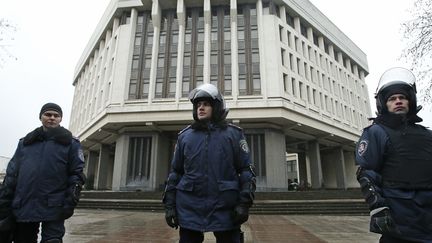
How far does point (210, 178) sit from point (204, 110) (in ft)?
2.06

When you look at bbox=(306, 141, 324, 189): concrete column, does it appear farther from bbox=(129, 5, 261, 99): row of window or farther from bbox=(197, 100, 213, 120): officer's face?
bbox=(197, 100, 213, 120): officer's face

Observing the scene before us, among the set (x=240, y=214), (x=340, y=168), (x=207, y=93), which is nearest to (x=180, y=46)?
(x=340, y=168)

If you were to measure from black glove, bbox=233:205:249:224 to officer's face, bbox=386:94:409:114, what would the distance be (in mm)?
1486

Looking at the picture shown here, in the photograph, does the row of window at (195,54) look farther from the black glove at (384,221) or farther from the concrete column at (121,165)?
the black glove at (384,221)

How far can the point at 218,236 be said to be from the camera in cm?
236

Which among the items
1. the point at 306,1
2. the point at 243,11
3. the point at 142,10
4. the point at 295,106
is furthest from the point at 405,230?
the point at 306,1

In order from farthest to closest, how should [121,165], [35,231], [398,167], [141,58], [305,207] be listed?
[141,58], [121,165], [305,207], [35,231], [398,167]

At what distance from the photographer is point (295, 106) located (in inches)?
896

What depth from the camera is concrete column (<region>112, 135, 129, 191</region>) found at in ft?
75.9

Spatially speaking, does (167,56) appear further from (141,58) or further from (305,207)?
(305,207)

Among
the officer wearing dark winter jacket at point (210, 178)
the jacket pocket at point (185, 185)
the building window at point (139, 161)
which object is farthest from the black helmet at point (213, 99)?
the building window at point (139, 161)

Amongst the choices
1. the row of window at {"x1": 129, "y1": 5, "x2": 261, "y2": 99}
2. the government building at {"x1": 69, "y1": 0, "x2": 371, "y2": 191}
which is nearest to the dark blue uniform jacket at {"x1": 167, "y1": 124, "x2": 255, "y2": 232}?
the government building at {"x1": 69, "y1": 0, "x2": 371, "y2": 191}

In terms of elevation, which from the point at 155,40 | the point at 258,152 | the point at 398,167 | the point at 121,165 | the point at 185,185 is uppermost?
the point at 155,40

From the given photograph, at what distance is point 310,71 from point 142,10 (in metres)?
17.2
